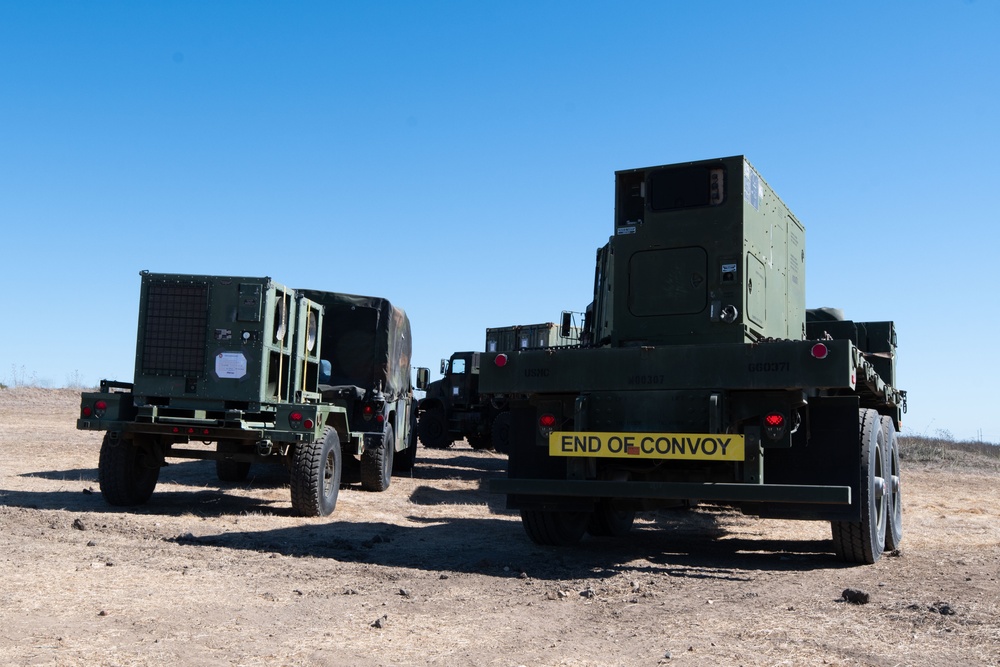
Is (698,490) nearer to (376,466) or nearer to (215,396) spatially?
(215,396)

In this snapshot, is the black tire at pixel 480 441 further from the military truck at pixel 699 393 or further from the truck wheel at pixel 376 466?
the military truck at pixel 699 393

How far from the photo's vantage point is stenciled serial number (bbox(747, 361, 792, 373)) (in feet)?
21.0

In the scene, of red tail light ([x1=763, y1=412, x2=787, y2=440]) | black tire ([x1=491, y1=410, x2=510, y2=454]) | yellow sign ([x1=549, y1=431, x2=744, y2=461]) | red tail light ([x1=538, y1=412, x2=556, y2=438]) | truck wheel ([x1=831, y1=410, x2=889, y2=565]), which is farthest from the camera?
black tire ([x1=491, y1=410, x2=510, y2=454])

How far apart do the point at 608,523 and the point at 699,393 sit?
2901 mm

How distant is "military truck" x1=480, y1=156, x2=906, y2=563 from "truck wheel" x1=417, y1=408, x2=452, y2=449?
14754 mm

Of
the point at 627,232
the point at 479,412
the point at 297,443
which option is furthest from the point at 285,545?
the point at 479,412

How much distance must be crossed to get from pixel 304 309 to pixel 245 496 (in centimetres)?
264

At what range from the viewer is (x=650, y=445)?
6656mm

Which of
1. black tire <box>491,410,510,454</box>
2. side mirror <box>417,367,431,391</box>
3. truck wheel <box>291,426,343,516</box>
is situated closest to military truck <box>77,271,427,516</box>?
truck wheel <box>291,426,343,516</box>

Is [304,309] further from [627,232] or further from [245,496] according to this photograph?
[627,232]

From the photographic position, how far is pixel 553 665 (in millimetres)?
4250

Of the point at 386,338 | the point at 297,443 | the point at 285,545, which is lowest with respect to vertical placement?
the point at 285,545

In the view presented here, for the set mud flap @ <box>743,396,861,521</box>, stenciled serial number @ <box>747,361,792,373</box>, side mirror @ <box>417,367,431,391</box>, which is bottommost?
mud flap @ <box>743,396,861,521</box>

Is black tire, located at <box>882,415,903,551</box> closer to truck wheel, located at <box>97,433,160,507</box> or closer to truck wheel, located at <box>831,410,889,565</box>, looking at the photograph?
truck wheel, located at <box>831,410,889,565</box>
